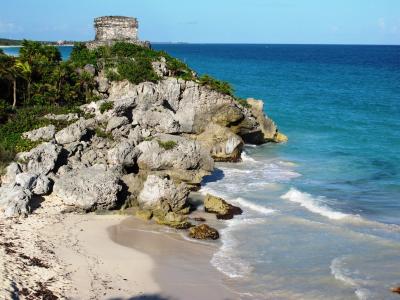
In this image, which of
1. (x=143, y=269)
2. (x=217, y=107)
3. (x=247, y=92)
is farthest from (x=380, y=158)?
(x=247, y=92)

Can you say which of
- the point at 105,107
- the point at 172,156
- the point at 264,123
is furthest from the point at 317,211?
the point at 264,123

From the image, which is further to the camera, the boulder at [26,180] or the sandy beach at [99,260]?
the boulder at [26,180]

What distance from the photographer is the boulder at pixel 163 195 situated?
74.0 feet

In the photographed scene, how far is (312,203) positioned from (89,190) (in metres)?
11.0

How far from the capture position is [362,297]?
51.8 feet

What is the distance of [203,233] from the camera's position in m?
20.5

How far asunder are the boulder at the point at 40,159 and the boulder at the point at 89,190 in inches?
67.8

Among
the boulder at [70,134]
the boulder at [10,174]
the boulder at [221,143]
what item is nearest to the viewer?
the boulder at [10,174]

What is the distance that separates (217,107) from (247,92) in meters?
31.3

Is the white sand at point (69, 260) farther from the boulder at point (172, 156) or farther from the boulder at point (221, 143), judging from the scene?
the boulder at point (221, 143)

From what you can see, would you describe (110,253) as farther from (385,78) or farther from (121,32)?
(385,78)

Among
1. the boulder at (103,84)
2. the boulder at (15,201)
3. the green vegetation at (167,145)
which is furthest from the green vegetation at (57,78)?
the boulder at (15,201)

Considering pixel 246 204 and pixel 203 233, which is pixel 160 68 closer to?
pixel 246 204

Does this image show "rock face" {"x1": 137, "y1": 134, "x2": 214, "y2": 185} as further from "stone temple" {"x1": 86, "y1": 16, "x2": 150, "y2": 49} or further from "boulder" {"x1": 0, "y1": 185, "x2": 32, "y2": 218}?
"stone temple" {"x1": 86, "y1": 16, "x2": 150, "y2": 49}
